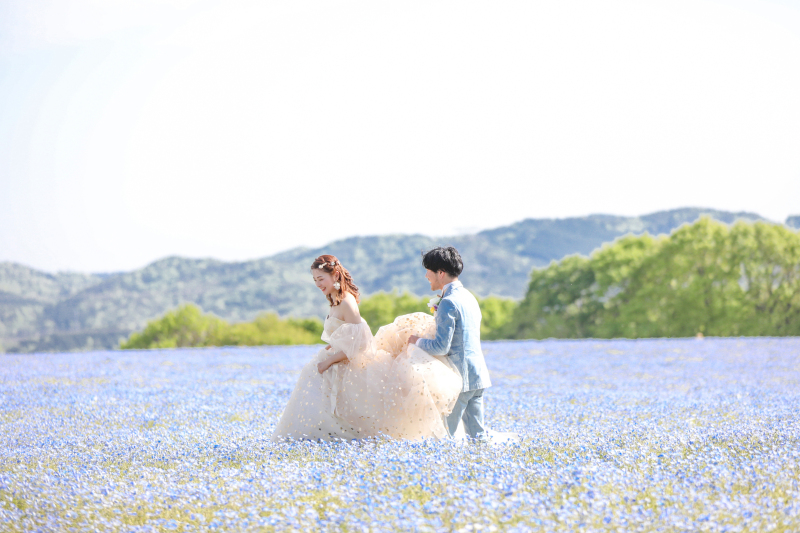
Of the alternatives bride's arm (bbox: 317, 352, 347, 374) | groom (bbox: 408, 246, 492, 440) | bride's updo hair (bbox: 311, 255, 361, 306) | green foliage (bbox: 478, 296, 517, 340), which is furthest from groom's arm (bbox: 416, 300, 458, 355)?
green foliage (bbox: 478, 296, 517, 340)

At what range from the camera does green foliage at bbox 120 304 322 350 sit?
34.1m

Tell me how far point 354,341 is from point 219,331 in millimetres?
31294

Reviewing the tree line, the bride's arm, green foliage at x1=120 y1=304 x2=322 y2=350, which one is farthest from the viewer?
the tree line

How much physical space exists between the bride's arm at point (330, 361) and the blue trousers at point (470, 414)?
1.21 metres

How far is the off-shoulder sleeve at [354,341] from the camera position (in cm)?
611

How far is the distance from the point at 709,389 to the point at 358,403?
7742 millimetres

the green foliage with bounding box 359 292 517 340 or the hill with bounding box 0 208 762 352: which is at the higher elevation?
the hill with bounding box 0 208 762 352

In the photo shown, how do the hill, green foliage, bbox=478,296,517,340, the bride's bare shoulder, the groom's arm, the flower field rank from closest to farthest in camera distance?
the flower field < the groom's arm < the bride's bare shoulder < green foliage, bbox=478,296,517,340 < the hill

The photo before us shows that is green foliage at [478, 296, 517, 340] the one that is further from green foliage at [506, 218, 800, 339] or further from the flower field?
the flower field

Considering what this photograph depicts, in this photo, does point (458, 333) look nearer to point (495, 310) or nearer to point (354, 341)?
point (354, 341)

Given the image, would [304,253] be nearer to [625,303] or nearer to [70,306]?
[70,306]

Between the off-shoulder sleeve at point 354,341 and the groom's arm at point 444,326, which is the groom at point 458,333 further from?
the off-shoulder sleeve at point 354,341

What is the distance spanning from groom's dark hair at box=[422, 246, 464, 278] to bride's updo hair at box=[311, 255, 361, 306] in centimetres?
76

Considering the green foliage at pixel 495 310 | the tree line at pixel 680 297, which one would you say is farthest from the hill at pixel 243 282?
the tree line at pixel 680 297
